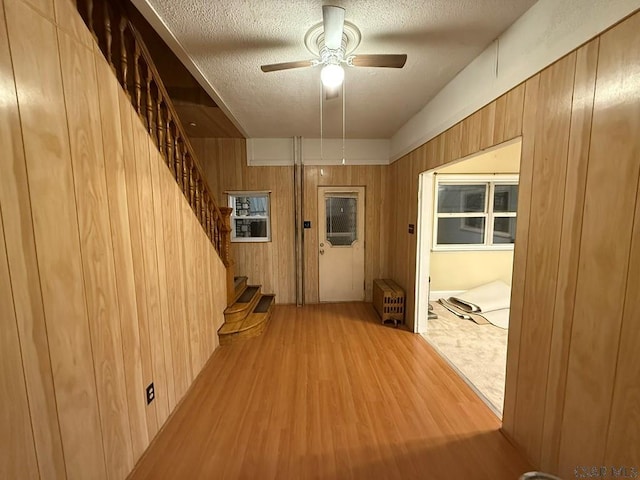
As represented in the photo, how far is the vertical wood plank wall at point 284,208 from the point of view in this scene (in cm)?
420

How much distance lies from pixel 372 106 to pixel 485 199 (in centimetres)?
279

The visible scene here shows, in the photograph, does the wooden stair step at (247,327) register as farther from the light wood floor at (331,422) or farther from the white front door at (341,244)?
the white front door at (341,244)

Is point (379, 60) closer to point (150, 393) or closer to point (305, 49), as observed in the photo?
point (305, 49)

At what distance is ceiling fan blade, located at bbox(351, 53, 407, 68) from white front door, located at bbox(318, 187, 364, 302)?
2.61 m

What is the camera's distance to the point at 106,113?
4.52 ft

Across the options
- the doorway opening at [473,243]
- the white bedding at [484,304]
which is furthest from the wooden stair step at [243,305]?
the white bedding at [484,304]

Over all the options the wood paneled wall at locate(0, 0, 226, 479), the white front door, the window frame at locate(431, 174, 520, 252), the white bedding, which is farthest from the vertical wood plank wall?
the wood paneled wall at locate(0, 0, 226, 479)

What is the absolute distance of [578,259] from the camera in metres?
1.26

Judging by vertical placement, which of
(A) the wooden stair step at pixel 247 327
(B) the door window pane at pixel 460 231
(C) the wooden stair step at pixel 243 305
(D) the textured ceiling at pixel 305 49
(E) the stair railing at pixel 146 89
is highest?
(D) the textured ceiling at pixel 305 49

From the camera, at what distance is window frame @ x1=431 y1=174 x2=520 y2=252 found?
170 inches

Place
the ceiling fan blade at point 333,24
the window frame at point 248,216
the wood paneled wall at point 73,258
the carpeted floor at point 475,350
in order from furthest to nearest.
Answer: the window frame at point 248,216 → the carpeted floor at point 475,350 → the ceiling fan blade at point 333,24 → the wood paneled wall at point 73,258

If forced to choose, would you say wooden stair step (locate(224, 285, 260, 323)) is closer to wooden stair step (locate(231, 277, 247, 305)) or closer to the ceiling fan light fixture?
wooden stair step (locate(231, 277, 247, 305))

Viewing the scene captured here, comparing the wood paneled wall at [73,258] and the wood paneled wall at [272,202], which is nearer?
the wood paneled wall at [73,258]

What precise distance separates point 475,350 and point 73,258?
11.4 ft
